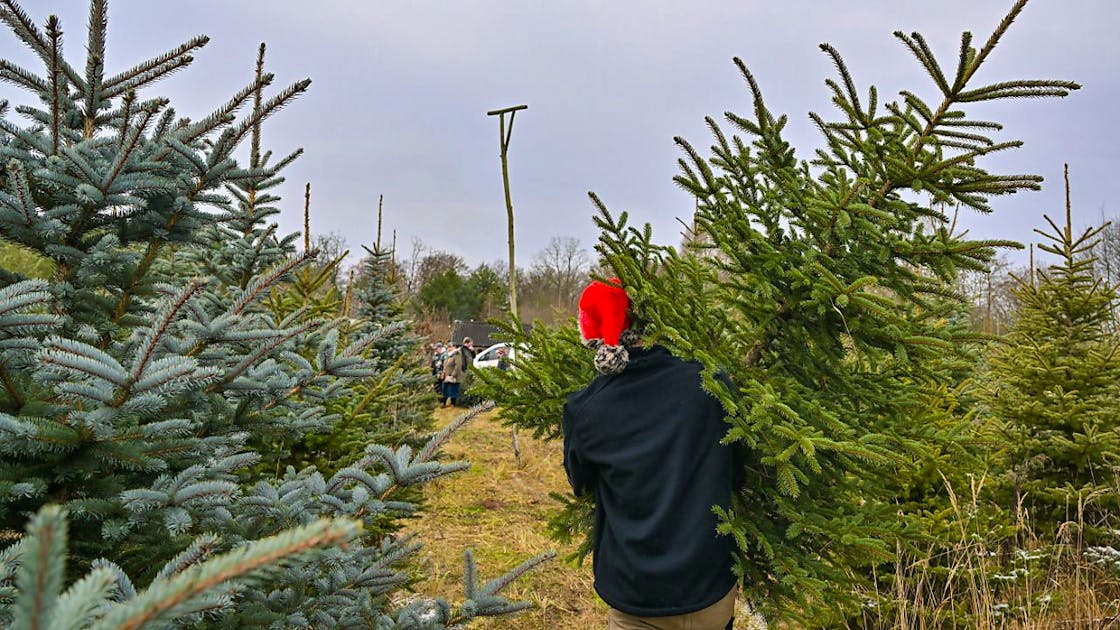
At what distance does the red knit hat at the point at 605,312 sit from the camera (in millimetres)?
2459

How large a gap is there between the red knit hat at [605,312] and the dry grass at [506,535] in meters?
0.67

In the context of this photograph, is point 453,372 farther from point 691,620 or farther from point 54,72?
point 54,72

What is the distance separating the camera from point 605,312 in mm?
2469

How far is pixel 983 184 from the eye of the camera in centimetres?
223

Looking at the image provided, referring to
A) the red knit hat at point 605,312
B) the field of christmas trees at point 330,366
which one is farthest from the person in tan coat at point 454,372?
the red knit hat at point 605,312

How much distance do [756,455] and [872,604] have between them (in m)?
1.33

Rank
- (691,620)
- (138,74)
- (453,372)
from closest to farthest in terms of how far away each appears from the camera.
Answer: (138,74), (691,620), (453,372)

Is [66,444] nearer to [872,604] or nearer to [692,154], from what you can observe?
[692,154]

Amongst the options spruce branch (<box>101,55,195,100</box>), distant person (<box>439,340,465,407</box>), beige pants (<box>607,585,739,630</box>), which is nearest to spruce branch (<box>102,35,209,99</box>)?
spruce branch (<box>101,55,195,100</box>)

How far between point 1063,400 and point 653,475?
13.5ft

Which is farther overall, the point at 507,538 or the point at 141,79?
the point at 507,538

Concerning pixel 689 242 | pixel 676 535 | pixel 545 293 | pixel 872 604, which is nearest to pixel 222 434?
pixel 676 535

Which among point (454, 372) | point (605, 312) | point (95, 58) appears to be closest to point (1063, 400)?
point (605, 312)

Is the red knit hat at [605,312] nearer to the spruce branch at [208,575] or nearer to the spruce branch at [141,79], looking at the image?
the spruce branch at [141,79]
